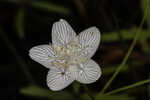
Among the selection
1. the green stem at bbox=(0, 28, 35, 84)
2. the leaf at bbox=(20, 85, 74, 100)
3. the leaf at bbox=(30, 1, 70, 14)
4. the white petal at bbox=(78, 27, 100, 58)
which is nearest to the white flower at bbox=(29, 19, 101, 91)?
the white petal at bbox=(78, 27, 100, 58)

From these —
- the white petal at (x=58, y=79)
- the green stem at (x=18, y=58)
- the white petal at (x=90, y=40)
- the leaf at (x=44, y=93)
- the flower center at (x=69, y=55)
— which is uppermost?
Result: the white petal at (x=90, y=40)

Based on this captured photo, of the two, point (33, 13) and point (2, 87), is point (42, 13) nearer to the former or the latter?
point (33, 13)

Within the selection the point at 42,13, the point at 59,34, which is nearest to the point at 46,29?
the point at 42,13

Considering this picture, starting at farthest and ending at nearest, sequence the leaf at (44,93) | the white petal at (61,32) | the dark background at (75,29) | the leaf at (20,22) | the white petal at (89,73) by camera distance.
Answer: the leaf at (20,22), the dark background at (75,29), the leaf at (44,93), the white petal at (61,32), the white petal at (89,73)

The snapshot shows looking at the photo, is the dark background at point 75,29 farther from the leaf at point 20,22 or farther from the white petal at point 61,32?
the white petal at point 61,32

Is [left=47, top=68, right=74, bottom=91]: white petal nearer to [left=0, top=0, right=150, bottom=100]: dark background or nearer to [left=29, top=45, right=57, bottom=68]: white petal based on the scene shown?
[left=29, top=45, right=57, bottom=68]: white petal

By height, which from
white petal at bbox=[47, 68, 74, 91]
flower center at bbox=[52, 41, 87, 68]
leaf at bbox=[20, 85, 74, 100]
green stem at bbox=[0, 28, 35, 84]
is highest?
flower center at bbox=[52, 41, 87, 68]

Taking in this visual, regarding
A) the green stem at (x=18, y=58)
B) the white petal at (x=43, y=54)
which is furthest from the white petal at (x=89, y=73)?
the green stem at (x=18, y=58)
